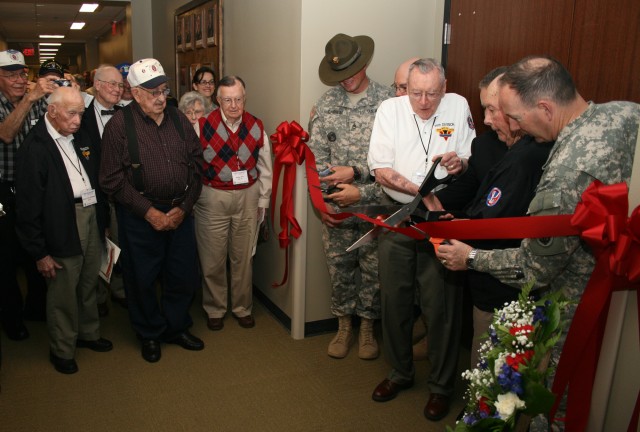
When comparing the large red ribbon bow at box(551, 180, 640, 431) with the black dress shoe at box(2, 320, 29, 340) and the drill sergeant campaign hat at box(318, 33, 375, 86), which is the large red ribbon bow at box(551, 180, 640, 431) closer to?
the drill sergeant campaign hat at box(318, 33, 375, 86)

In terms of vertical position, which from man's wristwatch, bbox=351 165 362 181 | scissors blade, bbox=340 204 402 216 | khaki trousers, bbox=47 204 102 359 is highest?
man's wristwatch, bbox=351 165 362 181

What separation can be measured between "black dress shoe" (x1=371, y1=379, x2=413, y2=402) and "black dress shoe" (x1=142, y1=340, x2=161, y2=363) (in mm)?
1374

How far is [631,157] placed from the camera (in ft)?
5.45

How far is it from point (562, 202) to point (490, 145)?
0.88 metres

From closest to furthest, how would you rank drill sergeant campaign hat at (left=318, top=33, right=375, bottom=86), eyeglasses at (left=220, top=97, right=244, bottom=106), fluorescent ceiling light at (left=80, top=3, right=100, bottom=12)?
1. drill sergeant campaign hat at (left=318, top=33, right=375, bottom=86)
2. eyeglasses at (left=220, top=97, right=244, bottom=106)
3. fluorescent ceiling light at (left=80, top=3, right=100, bottom=12)

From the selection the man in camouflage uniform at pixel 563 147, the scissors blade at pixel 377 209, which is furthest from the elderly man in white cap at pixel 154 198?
the man in camouflage uniform at pixel 563 147

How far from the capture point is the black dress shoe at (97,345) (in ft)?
11.4

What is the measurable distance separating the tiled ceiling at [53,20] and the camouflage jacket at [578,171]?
25.0ft

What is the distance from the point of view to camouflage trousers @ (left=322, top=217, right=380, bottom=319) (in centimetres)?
339

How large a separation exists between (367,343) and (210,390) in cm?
103

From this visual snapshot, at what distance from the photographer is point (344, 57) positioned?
3117 mm

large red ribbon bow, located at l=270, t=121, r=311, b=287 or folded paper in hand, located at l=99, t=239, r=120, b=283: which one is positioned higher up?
large red ribbon bow, located at l=270, t=121, r=311, b=287

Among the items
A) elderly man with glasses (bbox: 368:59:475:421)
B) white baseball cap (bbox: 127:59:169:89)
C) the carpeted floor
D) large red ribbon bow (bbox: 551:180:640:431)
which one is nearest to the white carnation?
large red ribbon bow (bbox: 551:180:640:431)

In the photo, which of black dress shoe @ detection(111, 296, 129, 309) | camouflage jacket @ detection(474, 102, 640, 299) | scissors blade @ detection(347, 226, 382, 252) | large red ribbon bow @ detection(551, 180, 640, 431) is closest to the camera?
large red ribbon bow @ detection(551, 180, 640, 431)
